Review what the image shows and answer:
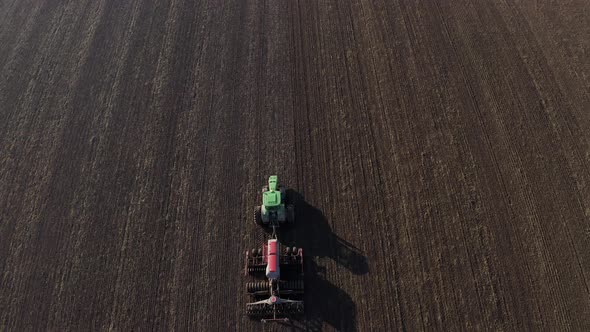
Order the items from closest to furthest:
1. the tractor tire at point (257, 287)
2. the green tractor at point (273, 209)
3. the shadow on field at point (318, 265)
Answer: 1. the shadow on field at point (318, 265)
2. the tractor tire at point (257, 287)
3. the green tractor at point (273, 209)

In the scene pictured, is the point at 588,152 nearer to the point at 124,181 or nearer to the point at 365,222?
the point at 365,222

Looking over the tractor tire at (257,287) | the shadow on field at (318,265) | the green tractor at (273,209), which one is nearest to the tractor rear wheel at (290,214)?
the green tractor at (273,209)

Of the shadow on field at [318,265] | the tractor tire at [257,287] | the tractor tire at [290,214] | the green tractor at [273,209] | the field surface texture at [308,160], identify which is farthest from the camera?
the tractor tire at [290,214]

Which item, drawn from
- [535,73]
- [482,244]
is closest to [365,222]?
[482,244]

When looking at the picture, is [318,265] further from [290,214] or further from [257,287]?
[257,287]

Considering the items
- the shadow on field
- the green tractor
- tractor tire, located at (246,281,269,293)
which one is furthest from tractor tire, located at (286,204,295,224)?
tractor tire, located at (246,281,269,293)

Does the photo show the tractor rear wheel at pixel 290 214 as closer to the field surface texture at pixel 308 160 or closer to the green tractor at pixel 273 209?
the green tractor at pixel 273 209
